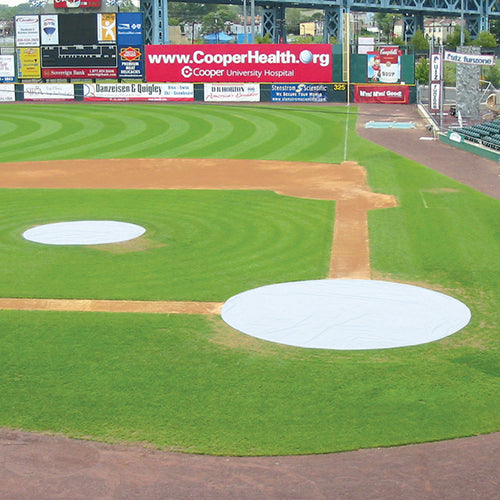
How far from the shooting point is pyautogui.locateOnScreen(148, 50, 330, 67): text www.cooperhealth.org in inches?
2132

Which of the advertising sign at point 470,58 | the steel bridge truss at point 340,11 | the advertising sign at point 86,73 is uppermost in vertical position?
the steel bridge truss at point 340,11

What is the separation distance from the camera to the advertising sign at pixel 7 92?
191 feet

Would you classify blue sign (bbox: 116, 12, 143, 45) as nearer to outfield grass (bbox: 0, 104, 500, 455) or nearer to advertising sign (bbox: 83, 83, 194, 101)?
advertising sign (bbox: 83, 83, 194, 101)

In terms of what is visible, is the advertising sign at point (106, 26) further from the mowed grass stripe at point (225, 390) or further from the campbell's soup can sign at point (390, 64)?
the mowed grass stripe at point (225, 390)

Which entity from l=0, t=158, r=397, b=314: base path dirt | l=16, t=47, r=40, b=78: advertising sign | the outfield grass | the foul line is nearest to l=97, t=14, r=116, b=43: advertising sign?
l=16, t=47, r=40, b=78: advertising sign

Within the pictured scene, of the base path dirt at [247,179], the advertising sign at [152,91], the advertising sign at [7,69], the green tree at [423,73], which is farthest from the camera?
the green tree at [423,73]

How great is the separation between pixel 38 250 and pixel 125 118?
1166 inches

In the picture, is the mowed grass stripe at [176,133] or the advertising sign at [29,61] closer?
the mowed grass stripe at [176,133]

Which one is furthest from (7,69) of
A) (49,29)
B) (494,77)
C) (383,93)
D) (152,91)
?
(494,77)

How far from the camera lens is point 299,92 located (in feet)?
178

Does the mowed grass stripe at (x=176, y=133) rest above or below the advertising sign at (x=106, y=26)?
below

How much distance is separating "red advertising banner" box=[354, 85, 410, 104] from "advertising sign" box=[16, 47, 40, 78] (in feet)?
76.6

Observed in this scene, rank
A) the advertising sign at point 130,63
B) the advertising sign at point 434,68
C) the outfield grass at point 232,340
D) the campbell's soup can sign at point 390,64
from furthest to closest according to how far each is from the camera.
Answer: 1. the advertising sign at point 130,63
2. the campbell's soup can sign at point 390,64
3. the advertising sign at point 434,68
4. the outfield grass at point 232,340

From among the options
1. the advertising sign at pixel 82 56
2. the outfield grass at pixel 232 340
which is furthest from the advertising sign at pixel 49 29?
the outfield grass at pixel 232 340
